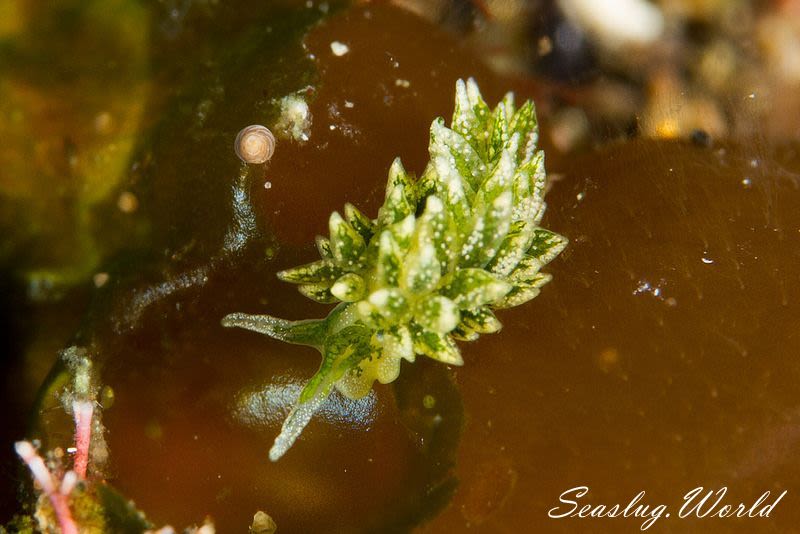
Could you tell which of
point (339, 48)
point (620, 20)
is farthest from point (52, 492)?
point (620, 20)

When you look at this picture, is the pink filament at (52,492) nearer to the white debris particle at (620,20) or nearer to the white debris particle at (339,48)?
the white debris particle at (339,48)

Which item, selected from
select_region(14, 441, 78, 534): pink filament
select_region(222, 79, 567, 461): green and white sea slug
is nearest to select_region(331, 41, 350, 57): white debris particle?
select_region(222, 79, 567, 461): green and white sea slug

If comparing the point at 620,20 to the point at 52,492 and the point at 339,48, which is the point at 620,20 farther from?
the point at 52,492

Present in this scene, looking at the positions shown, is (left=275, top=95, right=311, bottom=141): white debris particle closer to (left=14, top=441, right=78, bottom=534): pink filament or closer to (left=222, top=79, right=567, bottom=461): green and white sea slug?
(left=222, top=79, right=567, bottom=461): green and white sea slug

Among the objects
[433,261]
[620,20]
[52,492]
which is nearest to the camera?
[433,261]

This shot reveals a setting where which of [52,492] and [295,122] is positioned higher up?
[295,122]

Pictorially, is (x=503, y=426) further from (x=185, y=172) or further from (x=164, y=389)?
(x=185, y=172)
